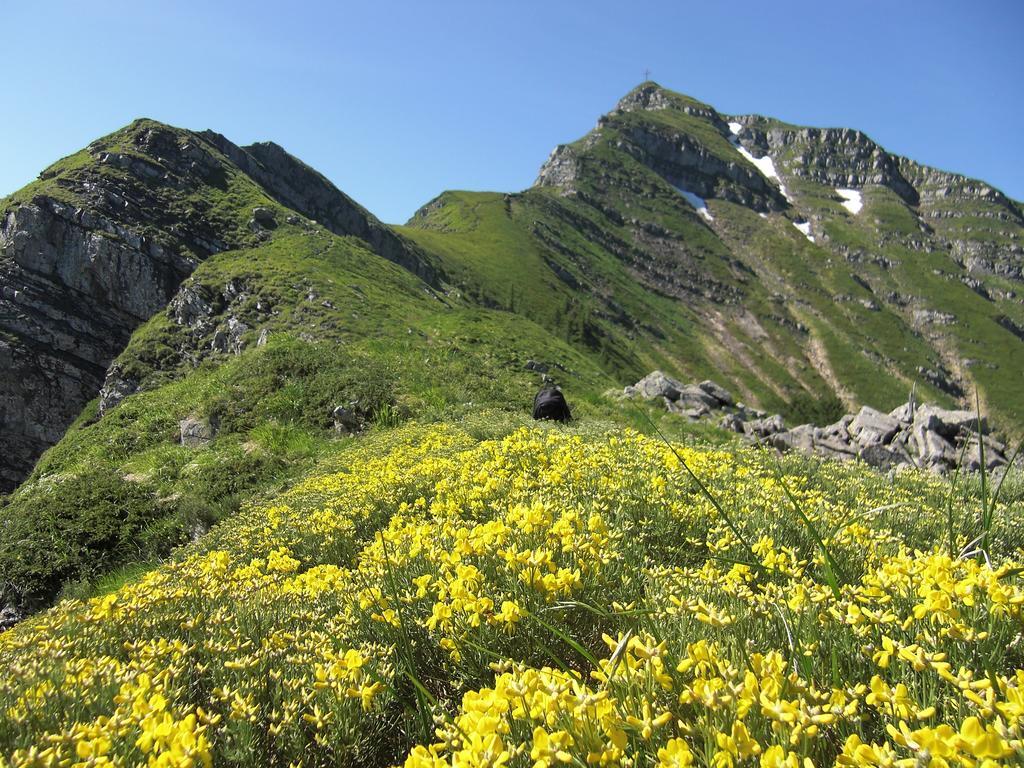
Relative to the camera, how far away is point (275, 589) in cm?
440

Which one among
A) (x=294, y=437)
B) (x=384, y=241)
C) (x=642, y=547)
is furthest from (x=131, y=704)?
(x=384, y=241)

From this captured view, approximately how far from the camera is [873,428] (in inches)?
639

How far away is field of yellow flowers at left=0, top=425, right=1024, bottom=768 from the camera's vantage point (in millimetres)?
1652

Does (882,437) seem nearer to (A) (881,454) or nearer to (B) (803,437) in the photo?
(A) (881,454)

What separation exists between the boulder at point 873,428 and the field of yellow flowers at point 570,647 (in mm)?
11199

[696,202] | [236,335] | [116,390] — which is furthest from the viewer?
[696,202]

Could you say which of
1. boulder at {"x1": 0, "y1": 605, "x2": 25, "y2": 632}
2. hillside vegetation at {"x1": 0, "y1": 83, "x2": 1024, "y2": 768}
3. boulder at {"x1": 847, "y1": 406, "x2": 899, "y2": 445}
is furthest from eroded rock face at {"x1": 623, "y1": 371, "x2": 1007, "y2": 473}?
boulder at {"x1": 0, "y1": 605, "x2": 25, "y2": 632}

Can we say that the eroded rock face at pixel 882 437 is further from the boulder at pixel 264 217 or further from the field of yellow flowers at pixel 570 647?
the boulder at pixel 264 217

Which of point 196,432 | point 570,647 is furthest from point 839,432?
point 196,432

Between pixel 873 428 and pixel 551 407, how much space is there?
10.3 m

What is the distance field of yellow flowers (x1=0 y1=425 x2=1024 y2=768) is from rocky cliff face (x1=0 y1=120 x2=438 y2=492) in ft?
98.5

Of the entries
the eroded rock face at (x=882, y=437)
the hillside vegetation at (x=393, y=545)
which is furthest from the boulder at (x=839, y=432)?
the hillside vegetation at (x=393, y=545)

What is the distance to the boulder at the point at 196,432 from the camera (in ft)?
52.5

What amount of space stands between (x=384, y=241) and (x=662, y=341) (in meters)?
60.1
